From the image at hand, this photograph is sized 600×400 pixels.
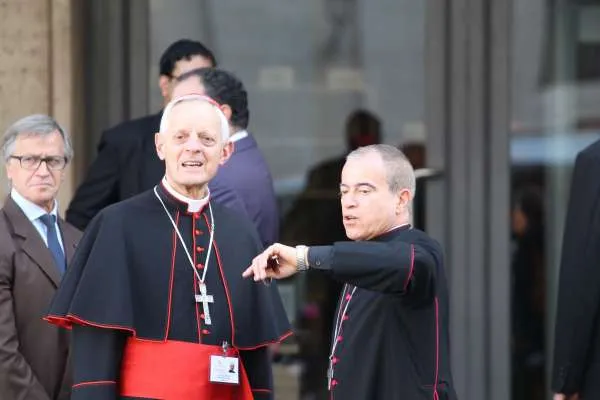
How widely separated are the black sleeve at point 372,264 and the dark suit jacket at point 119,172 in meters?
1.86

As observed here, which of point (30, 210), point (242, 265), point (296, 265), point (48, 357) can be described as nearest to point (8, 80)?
point (30, 210)

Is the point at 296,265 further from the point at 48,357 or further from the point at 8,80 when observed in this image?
the point at 8,80

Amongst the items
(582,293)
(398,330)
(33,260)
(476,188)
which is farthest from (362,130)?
(398,330)

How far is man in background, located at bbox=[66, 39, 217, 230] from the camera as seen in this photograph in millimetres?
6117

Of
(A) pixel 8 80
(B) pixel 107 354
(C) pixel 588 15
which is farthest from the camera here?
(C) pixel 588 15

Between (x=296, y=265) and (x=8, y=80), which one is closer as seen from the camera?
(x=296, y=265)

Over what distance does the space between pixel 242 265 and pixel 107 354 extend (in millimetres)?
534

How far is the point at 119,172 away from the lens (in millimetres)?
6152

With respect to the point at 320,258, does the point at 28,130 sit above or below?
above

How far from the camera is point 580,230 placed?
561 cm

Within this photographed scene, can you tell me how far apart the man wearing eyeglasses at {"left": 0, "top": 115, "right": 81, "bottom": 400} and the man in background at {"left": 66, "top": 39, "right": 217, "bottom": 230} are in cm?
43

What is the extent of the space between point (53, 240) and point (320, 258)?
5.17ft

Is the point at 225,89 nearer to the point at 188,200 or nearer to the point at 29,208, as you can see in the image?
the point at 29,208

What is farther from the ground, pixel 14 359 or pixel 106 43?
pixel 106 43
